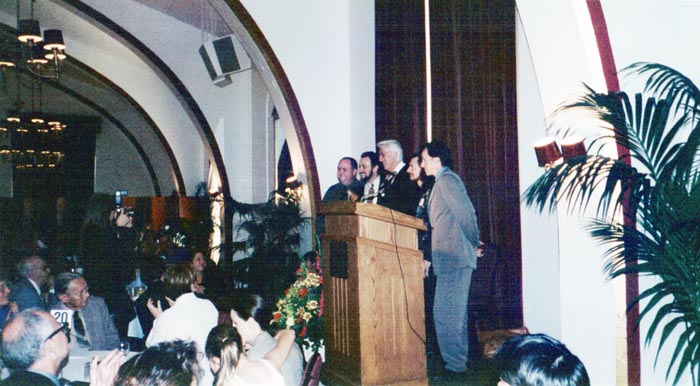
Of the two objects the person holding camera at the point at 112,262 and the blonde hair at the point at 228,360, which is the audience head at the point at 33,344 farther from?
the person holding camera at the point at 112,262

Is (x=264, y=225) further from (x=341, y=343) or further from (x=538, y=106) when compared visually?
(x=341, y=343)

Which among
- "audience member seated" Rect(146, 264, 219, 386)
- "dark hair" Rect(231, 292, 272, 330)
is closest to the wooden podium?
"dark hair" Rect(231, 292, 272, 330)

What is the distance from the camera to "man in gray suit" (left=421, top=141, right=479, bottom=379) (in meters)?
4.63

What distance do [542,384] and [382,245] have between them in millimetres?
2412

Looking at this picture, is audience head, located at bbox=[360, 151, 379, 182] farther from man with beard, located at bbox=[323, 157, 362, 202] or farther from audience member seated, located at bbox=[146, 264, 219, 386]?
audience member seated, located at bbox=[146, 264, 219, 386]

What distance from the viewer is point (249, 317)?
3912mm

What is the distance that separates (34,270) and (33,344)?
3301mm

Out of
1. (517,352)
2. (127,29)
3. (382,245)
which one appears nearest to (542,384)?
(517,352)

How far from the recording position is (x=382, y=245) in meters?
4.11

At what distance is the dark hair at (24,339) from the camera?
2898mm

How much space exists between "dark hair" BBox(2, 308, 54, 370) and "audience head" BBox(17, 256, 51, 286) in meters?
3.14

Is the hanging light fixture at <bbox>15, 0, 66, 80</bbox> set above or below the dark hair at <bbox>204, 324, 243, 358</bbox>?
above

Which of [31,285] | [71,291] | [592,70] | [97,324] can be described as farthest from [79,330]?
[592,70]

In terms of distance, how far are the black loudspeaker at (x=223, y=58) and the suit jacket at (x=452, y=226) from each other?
706 centimetres
